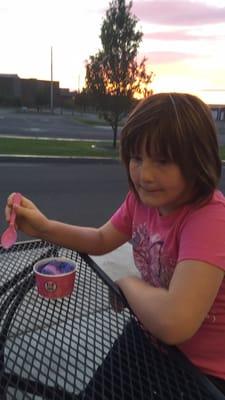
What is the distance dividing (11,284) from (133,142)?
76 cm

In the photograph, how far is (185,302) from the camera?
1202 mm

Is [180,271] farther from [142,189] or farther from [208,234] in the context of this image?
[142,189]

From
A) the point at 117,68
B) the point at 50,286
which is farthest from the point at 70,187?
the point at 117,68

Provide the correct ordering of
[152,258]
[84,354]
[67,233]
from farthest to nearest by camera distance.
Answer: [67,233]
[152,258]
[84,354]

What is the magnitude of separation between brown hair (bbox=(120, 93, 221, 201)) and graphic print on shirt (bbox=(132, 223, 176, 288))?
0.20 m

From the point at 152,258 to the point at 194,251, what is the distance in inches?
10.7

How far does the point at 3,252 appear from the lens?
6.95ft

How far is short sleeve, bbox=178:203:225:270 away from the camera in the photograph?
1235mm

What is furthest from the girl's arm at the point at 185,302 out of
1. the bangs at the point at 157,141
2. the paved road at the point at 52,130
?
the paved road at the point at 52,130

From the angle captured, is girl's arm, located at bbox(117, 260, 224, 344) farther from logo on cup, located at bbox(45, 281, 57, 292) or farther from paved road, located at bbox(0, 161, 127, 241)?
paved road, located at bbox(0, 161, 127, 241)

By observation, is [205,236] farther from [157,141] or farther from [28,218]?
[28,218]

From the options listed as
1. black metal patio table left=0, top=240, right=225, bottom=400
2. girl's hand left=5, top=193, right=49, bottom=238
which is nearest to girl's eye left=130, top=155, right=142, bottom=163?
black metal patio table left=0, top=240, right=225, bottom=400

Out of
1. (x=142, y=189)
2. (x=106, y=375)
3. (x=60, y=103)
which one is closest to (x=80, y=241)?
(x=142, y=189)

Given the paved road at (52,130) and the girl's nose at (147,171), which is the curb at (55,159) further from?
the girl's nose at (147,171)
